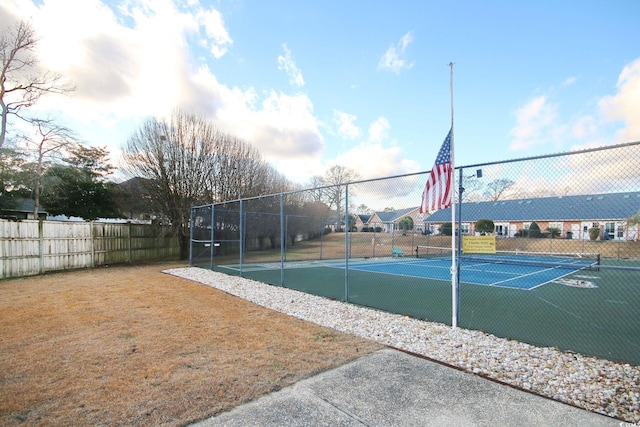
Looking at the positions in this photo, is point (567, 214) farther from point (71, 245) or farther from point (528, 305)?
point (71, 245)

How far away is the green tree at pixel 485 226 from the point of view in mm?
5596

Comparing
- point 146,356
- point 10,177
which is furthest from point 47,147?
point 146,356

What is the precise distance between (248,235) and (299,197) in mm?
6439

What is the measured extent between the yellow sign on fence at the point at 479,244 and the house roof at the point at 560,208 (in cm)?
54

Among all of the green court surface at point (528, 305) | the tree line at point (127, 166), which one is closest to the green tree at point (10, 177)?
the tree line at point (127, 166)

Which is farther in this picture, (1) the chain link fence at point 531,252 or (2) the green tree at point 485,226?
(2) the green tree at point 485,226

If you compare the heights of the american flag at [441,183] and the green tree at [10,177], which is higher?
the green tree at [10,177]

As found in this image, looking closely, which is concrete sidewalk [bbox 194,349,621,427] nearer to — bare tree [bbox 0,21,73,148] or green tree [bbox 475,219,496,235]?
green tree [bbox 475,219,496,235]

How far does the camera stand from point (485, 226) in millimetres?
5738

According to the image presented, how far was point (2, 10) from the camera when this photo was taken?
34.4 feet

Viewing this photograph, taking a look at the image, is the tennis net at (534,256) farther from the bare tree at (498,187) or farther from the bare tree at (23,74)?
the bare tree at (23,74)

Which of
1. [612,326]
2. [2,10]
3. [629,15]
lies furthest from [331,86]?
[2,10]

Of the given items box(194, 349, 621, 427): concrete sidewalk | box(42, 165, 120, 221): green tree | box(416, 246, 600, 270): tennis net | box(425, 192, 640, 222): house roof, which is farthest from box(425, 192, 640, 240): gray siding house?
box(42, 165, 120, 221): green tree

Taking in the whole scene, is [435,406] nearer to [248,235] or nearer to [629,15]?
[629,15]
